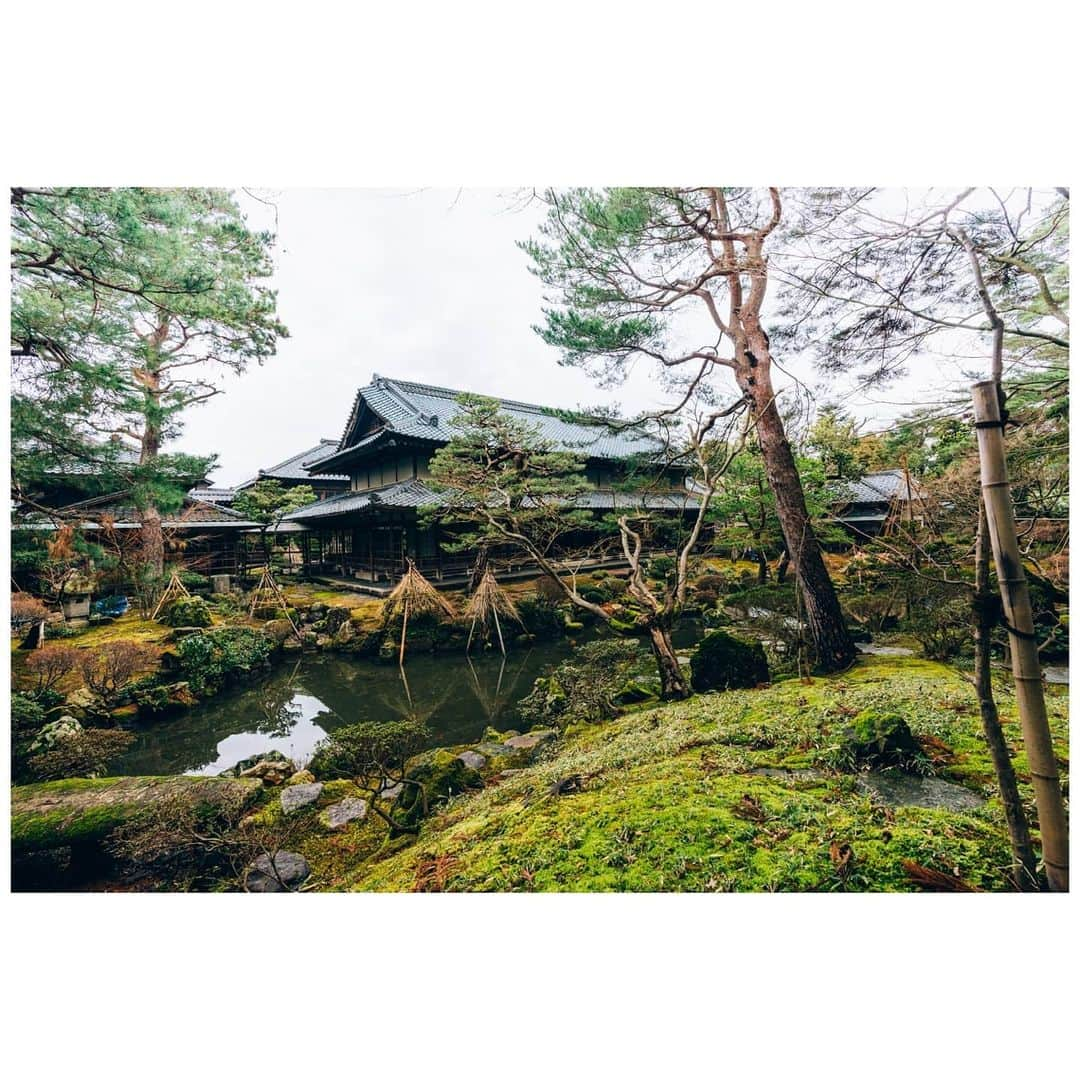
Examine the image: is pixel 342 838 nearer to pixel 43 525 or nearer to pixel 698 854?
pixel 698 854

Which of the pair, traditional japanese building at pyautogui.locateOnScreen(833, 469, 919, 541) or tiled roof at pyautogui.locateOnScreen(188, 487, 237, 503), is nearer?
traditional japanese building at pyautogui.locateOnScreen(833, 469, 919, 541)

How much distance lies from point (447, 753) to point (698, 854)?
58.5 inches

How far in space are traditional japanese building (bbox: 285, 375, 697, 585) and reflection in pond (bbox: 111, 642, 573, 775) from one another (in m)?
1.16

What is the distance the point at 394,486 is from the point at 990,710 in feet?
A: 20.7

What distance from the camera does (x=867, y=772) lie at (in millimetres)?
1768

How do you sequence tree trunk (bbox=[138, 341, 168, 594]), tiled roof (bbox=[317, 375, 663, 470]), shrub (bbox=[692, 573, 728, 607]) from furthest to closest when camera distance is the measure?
tiled roof (bbox=[317, 375, 663, 470]), shrub (bbox=[692, 573, 728, 607]), tree trunk (bbox=[138, 341, 168, 594])

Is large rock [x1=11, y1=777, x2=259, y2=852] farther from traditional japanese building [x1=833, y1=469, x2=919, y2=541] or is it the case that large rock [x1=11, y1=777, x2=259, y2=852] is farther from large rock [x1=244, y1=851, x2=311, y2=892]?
traditional japanese building [x1=833, y1=469, x2=919, y2=541]

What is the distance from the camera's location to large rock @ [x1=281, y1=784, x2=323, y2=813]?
7.29 feet

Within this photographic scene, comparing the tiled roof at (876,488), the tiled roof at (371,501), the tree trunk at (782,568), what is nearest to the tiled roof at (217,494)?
the tiled roof at (371,501)

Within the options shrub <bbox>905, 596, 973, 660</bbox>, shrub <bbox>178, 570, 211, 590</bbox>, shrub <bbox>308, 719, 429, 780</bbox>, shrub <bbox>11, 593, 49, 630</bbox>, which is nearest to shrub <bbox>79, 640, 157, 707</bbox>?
shrub <bbox>11, 593, 49, 630</bbox>

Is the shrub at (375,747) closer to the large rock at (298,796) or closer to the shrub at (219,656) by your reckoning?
the large rock at (298,796)

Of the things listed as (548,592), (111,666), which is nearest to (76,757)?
(111,666)

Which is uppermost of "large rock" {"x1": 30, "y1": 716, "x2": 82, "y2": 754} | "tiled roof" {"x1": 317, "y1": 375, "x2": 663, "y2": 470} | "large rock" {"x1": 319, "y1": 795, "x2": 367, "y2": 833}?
"tiled roof" {"x1": 317, "y1": 375, "x2": 663, "y2": 470}

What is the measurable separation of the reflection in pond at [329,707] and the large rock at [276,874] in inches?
35.1
